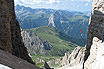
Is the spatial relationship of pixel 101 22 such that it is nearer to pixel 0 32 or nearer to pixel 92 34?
pixel 92 34

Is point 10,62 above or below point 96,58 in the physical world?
above

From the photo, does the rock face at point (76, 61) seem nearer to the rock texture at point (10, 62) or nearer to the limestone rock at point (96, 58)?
the limestone rock at point (96, 58)

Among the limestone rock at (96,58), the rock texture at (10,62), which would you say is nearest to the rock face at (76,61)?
the limestone rock at (96,58)

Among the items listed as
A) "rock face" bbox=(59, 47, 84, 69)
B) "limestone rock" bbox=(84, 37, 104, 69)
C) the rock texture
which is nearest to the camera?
the rock texture

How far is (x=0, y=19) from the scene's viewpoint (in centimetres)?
2200

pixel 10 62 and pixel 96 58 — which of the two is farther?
pixel 96 58

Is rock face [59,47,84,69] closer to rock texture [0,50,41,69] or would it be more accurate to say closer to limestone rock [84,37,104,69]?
limestone rock [84,37,104,69]

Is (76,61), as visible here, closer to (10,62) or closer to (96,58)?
(96,58)

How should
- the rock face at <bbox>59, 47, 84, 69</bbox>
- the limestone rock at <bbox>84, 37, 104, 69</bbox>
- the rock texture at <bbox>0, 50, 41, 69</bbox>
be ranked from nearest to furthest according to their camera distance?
the rock texture at <bbox>0, 50, 41, 69</bbox>, the limestone rock at <bbox>84, 37, 104, 69</bbox>, the rock face at <bbox>59, 47, 84, 69</bbox>

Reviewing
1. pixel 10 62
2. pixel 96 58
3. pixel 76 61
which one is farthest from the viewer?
pixel 76 61

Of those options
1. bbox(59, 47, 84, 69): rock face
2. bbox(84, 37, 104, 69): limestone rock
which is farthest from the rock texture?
bbox(59, 47, 84, 69): rock face

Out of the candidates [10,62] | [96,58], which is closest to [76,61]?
[96,58]

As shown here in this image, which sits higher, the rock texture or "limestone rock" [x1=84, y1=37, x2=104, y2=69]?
the rock texture

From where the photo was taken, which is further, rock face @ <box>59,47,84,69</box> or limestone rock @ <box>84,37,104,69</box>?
rock face @ <box>59,47,84,69</box>
